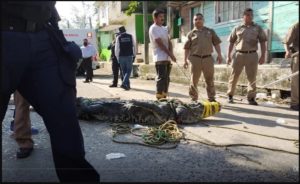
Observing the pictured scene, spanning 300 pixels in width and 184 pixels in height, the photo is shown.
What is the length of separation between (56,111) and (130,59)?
7832 millimetres

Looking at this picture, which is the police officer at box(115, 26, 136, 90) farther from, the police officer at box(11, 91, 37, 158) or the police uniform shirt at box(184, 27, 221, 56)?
the police officer at box(11, 91, 37, 158)

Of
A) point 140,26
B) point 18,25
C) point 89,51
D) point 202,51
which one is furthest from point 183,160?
point 89,51

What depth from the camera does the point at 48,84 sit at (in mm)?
2062

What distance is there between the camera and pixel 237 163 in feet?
11.5

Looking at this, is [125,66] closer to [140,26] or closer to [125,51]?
[125,51]

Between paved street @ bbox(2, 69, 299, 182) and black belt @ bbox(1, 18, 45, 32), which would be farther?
paved street @ bbox(2, 69, 299, 182)

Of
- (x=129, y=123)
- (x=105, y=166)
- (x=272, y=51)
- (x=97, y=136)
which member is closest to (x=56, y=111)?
(x=105, y=166)

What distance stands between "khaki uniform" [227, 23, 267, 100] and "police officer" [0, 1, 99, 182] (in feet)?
16.2

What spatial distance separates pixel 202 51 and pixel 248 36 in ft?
2.81

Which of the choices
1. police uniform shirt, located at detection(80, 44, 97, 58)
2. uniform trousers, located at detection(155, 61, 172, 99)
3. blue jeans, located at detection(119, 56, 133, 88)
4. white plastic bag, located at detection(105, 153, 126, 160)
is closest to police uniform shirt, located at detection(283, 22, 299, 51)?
white plastic bag, located at detection(105, 153, 126, 160)

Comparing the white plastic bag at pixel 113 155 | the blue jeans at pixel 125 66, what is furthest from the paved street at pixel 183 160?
the blue jeans at pixel 125 66

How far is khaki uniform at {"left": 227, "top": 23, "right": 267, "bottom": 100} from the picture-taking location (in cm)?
649

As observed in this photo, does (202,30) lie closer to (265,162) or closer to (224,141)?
(224,141)

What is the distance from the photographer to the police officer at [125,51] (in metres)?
9.54
